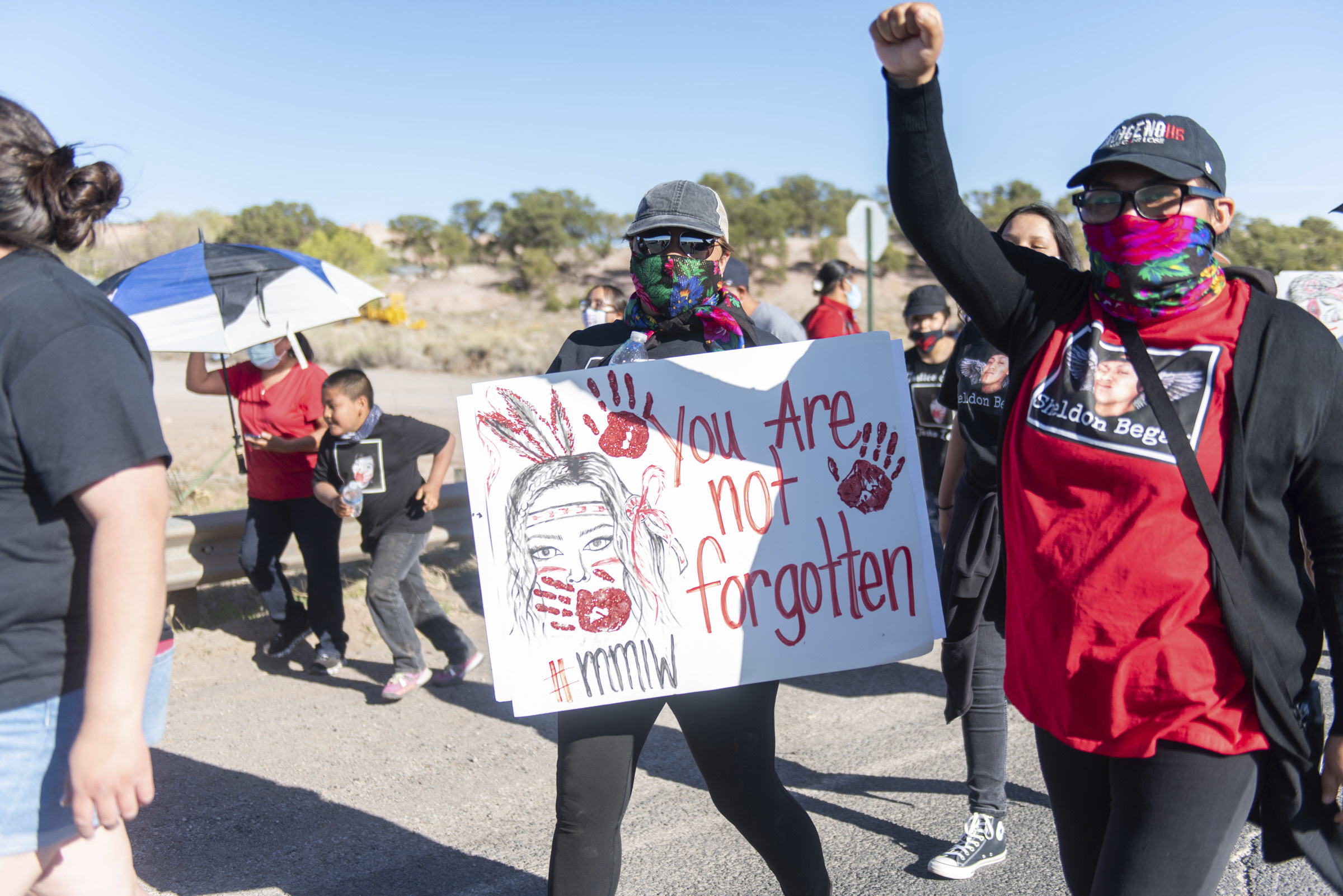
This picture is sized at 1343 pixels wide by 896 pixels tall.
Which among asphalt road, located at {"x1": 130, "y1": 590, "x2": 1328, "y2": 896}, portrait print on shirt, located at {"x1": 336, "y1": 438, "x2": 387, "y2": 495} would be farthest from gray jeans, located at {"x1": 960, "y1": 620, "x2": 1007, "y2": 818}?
portrait print on shirt, located at {"x1": 336, "y1": 438, "x2": 387, "y2": 495}

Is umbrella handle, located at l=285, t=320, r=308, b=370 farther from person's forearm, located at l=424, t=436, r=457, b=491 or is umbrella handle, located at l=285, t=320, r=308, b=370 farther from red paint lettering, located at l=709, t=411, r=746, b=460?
red paint lettering, located at l=709, t=411, r=746, b=460

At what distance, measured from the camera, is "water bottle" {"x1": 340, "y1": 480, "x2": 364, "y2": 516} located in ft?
15.8

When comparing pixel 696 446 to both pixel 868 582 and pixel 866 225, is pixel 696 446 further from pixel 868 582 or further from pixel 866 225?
pixel 866 225

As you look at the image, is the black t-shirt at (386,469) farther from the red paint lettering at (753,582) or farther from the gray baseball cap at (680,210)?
the red paint lettering at (753,582)

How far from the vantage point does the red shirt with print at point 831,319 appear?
7277 mm

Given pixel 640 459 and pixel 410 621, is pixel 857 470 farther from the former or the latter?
pixel 410 621

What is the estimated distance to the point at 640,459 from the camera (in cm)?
254

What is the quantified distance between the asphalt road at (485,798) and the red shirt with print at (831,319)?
2.86m

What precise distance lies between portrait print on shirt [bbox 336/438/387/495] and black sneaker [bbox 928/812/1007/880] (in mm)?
3045

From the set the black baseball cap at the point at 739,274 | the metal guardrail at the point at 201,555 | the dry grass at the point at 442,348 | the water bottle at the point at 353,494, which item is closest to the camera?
the water bottle at the point at 353,494

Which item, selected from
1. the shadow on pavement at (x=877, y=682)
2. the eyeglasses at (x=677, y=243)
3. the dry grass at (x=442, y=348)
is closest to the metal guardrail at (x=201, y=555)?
the shadow on pavement at (x=877, y=682)

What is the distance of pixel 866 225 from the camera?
44.2 feet

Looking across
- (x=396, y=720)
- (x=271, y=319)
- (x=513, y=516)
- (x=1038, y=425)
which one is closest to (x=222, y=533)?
(x=271, y=319)

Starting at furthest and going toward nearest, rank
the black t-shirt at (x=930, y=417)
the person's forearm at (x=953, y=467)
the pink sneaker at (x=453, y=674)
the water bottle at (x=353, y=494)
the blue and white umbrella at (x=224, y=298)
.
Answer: the blue and white umbrella at (x=224, y=298) < the black t-shirt at (x=930, y=417) < the pink sneaker at (x=453, y=674) < the water bottle at (x=353, y=494) < the person's forearm at (x=953, y=467)
